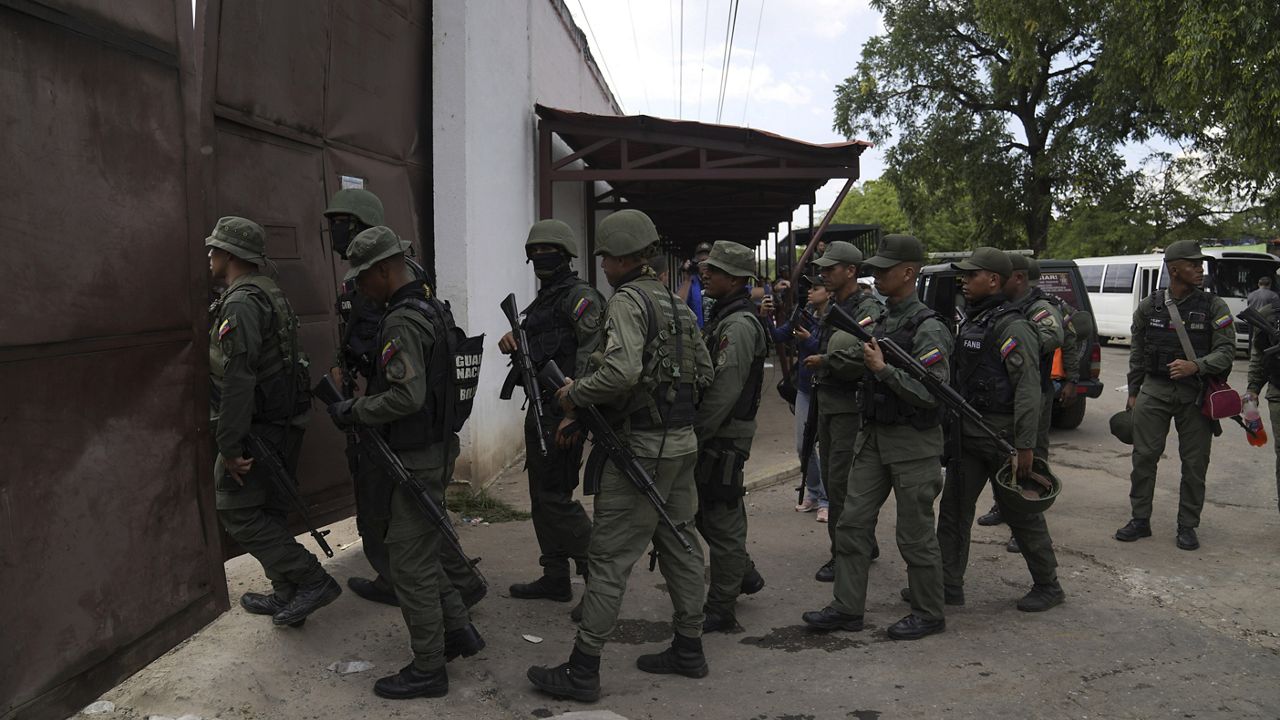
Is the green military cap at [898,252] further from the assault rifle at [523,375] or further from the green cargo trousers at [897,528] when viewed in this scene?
the assault rifle at [523,375]

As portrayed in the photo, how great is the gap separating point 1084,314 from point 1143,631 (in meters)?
5.34

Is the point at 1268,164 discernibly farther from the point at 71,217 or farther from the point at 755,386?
the point at 71,217

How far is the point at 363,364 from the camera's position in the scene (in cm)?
374

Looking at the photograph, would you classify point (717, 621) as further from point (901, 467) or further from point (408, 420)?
point (408, 420)

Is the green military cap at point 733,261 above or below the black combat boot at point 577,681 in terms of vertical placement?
above

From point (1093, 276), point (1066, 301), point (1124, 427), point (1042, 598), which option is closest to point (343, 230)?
point (1042, 598)

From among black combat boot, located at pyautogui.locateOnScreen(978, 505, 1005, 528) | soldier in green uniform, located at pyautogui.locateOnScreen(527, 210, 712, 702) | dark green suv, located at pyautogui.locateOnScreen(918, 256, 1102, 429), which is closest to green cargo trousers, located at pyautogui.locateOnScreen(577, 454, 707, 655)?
soldier in green uniform, located at pyautogui.locateOnScreen(527, 210, 712, 702)

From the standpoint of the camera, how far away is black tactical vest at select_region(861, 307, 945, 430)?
13.4 ft

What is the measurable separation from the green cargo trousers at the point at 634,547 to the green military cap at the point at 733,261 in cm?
95

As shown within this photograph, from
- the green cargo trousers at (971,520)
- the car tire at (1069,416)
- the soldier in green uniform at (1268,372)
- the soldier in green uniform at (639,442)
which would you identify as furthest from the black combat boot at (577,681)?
the car tire at (1069,416)

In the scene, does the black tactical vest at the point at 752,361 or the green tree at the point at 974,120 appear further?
the green tree at the point at 974,120

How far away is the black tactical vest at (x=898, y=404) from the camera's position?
408 cm

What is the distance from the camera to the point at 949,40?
83.3 feet

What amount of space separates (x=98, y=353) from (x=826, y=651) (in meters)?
3.18
